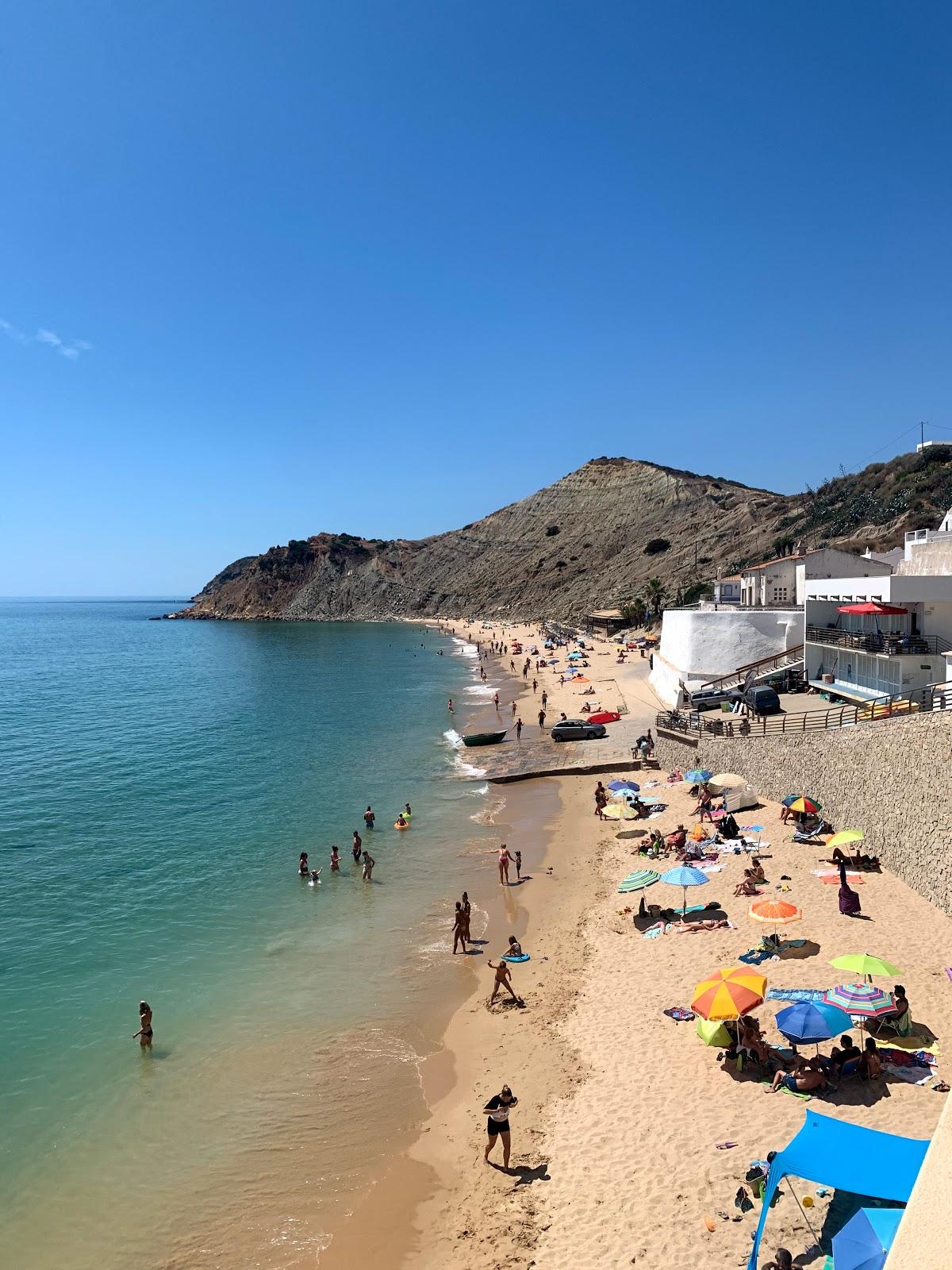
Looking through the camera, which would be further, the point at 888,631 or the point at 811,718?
the point at 888,631

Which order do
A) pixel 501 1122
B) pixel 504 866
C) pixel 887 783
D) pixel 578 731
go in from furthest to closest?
pixel 578 731
pixel 504 866
pixel 887 783
pixel 501 1122

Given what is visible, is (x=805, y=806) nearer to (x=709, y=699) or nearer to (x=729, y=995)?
(x=729, y=995)

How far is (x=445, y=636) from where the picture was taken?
119 m

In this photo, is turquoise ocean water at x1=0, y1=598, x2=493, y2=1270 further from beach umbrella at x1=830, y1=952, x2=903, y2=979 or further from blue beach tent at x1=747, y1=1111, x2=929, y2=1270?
beach umbrella at x1=830, y1=952, x2=903, y2=979

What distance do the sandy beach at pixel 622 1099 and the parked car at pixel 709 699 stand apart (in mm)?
13019

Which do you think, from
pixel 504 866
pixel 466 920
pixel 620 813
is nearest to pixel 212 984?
pixel 466 920

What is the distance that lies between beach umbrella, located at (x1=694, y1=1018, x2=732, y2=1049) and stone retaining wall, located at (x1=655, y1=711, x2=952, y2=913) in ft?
18.6

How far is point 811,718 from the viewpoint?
78.6 ft

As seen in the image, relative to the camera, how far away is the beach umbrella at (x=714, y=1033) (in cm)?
1123

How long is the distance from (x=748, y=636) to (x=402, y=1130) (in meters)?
26.1

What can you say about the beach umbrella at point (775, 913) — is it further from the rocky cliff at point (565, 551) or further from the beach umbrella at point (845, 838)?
the rocky cliff at point (565, 551)

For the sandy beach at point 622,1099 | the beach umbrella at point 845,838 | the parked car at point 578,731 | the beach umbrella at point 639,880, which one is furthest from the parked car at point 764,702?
the beach umbrella at point 639,880

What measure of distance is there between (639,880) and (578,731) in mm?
19323

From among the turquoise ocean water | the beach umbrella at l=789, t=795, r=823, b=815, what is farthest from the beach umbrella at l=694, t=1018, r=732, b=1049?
the beach umbrella at l=789, t=795, r=823, b=815
